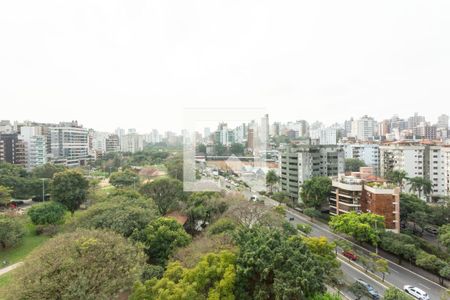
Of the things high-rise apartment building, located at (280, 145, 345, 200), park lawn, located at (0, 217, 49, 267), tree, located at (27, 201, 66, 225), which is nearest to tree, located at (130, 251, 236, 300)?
park lawn, located at (0, 217, 49, 267)

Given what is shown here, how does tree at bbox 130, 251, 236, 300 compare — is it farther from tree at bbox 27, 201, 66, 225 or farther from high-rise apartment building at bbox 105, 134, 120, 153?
high-rise apartment building at bbox 105, 134, 120, 153

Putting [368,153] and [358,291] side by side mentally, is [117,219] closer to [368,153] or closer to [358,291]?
[358,291]

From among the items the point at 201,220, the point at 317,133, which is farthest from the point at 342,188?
the point at 317,133

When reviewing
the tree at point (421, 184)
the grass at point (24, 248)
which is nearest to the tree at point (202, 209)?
the grass at point (24, 248)

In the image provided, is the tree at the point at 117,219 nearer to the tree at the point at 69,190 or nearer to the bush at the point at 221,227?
the bush at the point at 221,227

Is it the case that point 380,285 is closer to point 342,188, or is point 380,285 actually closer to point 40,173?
point 342,188
